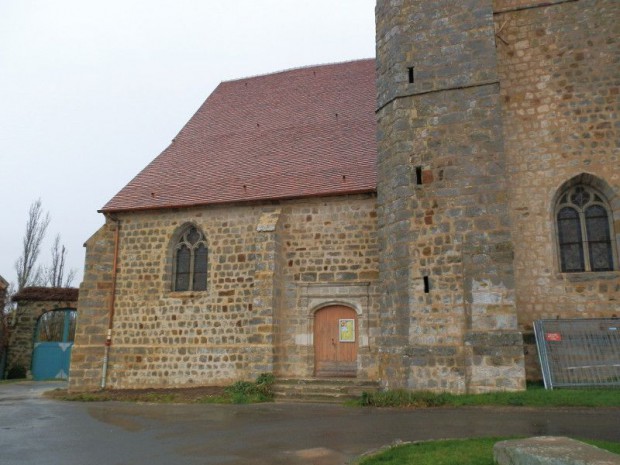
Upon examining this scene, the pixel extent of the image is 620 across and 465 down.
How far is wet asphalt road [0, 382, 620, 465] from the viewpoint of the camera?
20.8 feet

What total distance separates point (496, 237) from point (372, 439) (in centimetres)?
511

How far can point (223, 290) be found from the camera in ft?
45.5

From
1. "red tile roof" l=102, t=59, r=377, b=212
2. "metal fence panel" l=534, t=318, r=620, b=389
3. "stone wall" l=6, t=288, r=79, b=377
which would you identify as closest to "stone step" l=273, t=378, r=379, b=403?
"metal fence panel" l=534, t=318, r=620, b=389

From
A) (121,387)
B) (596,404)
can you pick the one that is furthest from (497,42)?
(121,387)

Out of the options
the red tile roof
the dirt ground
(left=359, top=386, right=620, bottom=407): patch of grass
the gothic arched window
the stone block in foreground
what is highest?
the red tile roof

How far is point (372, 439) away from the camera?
22.8ft

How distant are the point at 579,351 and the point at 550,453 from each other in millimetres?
6978

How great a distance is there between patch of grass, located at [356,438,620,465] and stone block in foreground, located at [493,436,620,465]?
40cm

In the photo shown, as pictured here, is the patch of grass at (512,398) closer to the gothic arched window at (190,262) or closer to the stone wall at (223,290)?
the stone wall at (223,290)

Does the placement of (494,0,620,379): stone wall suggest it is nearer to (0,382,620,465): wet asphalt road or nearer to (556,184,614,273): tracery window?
(556,184,614,273): tracery window

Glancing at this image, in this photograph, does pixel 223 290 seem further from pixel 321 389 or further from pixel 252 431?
pixel 252 431

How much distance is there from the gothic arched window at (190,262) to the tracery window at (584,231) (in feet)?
28.9

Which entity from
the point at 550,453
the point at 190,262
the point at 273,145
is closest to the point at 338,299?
the point at 190,262

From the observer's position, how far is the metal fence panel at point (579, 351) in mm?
9984
